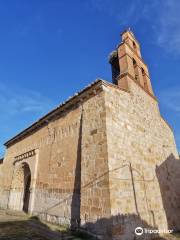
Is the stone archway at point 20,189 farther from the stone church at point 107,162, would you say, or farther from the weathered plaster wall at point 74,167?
the weathered plaster wall at point 74,167

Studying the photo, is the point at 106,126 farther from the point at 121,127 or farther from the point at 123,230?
the point at 123,230

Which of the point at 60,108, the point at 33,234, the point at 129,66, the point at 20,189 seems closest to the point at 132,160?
the point at 33,234

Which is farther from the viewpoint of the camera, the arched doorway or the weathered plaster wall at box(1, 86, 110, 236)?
the arched doorway

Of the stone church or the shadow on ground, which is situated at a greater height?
the stone church

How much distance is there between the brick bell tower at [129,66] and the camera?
8.71m

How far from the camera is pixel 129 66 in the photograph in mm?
9258

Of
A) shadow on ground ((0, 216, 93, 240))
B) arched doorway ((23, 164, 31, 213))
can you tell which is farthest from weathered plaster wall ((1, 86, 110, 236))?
arched doorway ((23, 164, 31, 213))

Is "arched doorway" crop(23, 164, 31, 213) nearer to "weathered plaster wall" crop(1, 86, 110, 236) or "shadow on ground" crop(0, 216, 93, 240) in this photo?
"weathered plaster wall" crop(1, 86, 110, 236)

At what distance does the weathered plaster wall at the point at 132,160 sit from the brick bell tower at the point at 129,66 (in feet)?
1.57

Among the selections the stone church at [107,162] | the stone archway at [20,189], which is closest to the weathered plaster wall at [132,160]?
the stone church at [107,162]

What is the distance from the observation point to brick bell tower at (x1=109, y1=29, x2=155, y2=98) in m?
8.71

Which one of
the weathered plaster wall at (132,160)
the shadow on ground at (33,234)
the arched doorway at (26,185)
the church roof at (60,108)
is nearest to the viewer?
the shadow on ground at (33,234)

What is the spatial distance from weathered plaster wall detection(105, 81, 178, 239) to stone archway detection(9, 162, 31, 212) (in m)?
6.86

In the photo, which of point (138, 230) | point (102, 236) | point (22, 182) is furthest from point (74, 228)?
point (22, 182)
